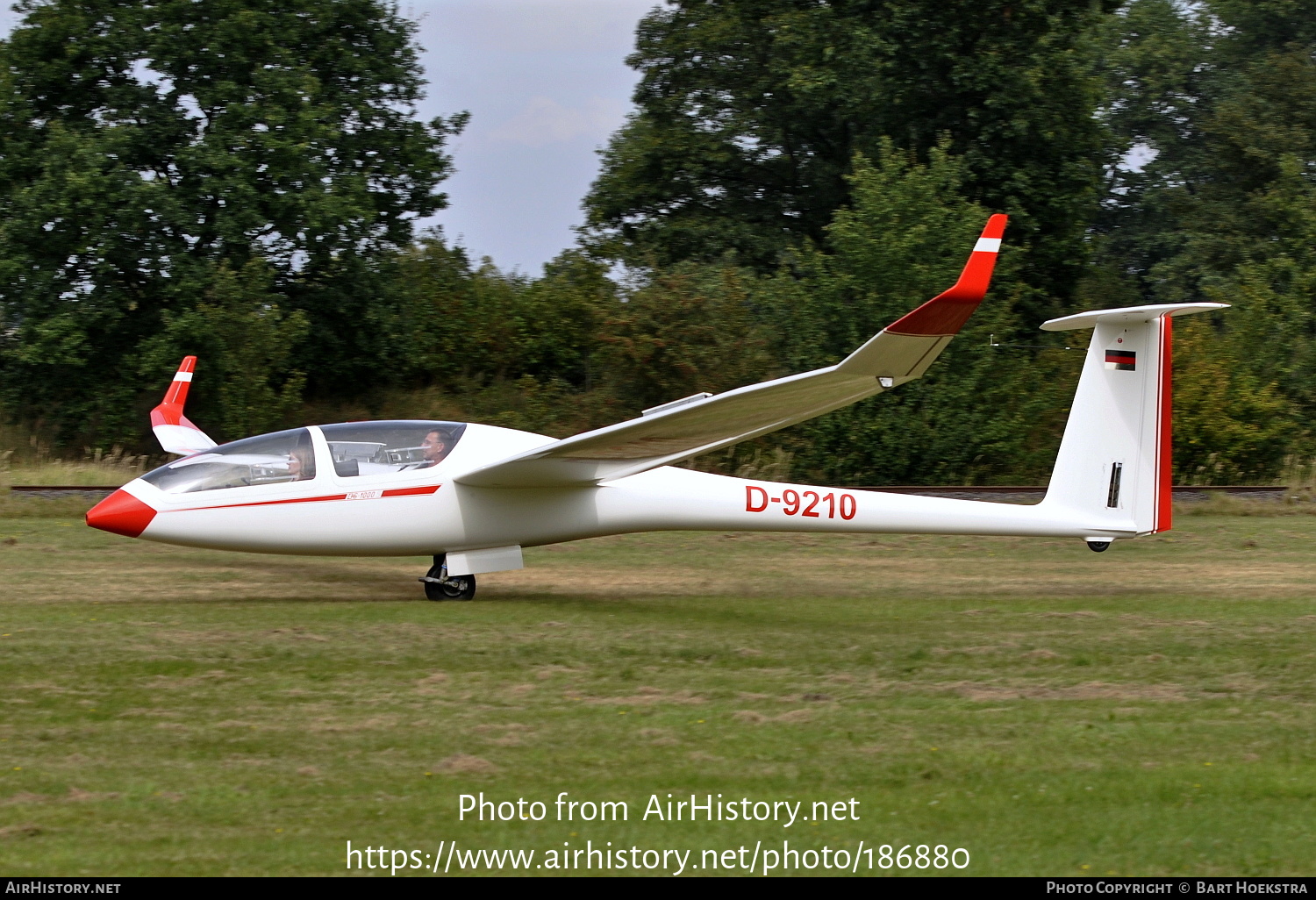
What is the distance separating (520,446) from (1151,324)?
6.16 m

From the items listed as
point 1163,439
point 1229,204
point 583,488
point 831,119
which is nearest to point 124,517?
point 583,488

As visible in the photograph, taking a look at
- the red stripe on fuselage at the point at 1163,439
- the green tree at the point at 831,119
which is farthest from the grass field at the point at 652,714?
the green tree at the point at 831,119

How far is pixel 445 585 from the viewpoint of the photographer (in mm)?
11859

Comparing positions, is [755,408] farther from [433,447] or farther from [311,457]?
[311,457]

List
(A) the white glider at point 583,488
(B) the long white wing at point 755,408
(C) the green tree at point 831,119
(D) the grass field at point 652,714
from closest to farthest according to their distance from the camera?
(D) the grass field at point 652,714
(B) the long white wing at point 755,408
(A) the white glider at point 583,488
(C) the green tree at point 831,119

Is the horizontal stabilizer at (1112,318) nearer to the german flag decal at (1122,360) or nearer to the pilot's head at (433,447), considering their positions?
the german flag decal at (1122,360)

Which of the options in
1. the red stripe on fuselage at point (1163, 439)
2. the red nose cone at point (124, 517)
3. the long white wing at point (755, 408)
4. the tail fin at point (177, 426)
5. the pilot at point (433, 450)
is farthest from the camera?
the tail fin at point (177, 426)

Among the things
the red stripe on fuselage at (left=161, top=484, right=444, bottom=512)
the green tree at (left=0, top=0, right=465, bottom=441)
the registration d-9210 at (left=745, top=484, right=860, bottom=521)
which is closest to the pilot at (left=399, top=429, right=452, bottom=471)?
the red stripe on fuselage at (left=161, top=484, right=444, bottom=512)

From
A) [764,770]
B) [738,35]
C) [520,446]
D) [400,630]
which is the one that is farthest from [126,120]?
[764,770]

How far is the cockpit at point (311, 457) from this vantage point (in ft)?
37.3

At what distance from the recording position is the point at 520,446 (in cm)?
1203

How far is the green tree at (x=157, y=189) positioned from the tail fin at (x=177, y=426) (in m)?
8.95

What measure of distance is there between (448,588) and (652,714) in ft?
15.4

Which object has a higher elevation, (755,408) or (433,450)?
(755,408)
